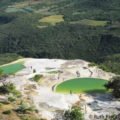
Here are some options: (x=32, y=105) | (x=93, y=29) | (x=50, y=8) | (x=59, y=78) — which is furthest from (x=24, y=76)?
(x=50, y=8)

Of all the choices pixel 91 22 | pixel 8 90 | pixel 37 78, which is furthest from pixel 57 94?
pixel 91 22

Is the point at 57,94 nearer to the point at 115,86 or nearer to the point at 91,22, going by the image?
the point at 115,86

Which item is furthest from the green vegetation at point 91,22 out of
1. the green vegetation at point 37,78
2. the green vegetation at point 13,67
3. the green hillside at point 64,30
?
the green vegetation at point 37,78

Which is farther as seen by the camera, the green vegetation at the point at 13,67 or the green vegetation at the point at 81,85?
the green vegetation at the point at 13,67

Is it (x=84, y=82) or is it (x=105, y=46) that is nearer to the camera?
(x=84, y=82)

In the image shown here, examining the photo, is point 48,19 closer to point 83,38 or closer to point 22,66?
point 83,38

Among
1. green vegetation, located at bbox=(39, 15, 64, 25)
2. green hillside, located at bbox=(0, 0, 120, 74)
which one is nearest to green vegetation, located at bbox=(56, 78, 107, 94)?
green hillside, located at bbox=(0, 0, 120, 74)

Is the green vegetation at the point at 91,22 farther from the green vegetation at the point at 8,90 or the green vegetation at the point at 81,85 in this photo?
the green vegetation at the point at 8,90
